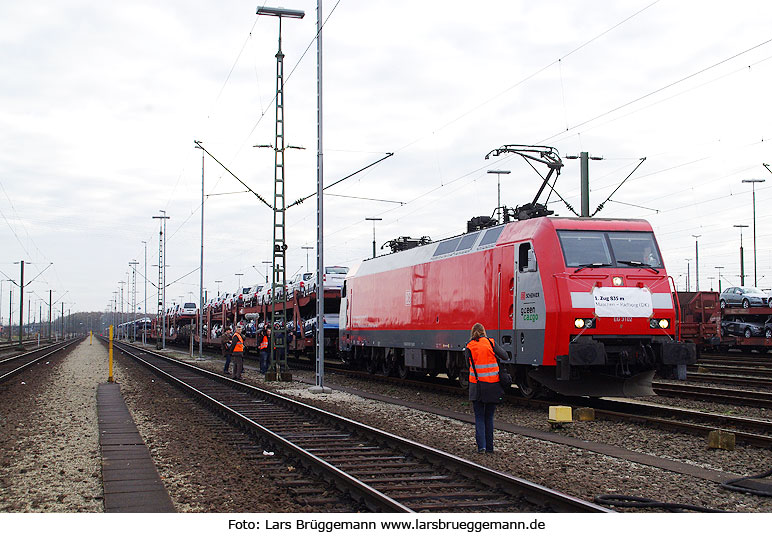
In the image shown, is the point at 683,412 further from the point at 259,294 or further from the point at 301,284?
the point at 259,294

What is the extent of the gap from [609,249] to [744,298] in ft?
82.1

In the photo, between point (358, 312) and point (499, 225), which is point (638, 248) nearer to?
point (499, 225)

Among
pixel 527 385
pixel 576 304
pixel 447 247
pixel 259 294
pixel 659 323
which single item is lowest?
pixel 527 385

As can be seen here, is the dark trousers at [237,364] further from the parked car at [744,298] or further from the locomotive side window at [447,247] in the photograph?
the parked car at [744,298]

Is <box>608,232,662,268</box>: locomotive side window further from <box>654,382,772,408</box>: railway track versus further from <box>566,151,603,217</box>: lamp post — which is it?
<box>566,151,603,217</box>: lamp post

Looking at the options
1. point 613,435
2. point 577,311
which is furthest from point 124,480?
point 577,311

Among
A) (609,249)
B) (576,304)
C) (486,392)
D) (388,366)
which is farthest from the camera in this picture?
(388,366)

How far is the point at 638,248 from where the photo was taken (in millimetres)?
14930

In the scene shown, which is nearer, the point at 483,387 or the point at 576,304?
the point at 483,387

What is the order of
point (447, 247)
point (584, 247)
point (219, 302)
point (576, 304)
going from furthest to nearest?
1. point (219, 302)
2. point (447, 247)
3. point (584, 247)
4. point (576, 304)

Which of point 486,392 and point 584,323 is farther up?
point 584,323

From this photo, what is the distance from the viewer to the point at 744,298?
36219mm

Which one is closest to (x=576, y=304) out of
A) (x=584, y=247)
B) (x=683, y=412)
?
(x=584, y=247)

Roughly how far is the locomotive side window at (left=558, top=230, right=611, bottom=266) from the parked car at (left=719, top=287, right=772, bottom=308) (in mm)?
23648
